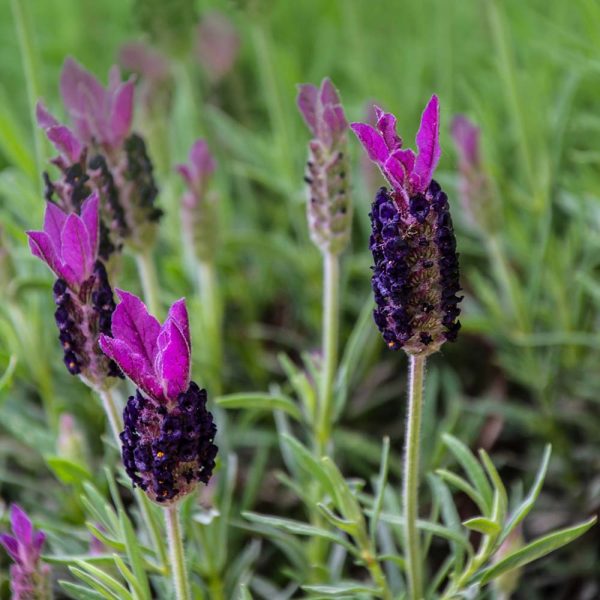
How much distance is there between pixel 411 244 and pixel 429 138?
0.08 metres

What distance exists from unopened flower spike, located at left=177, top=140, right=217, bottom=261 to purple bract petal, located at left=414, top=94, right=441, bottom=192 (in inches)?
22.5

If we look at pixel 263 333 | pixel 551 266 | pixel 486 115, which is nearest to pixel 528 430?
pixel 551 266

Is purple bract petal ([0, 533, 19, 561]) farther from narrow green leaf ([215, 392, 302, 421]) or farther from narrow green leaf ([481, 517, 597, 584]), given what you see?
narrow green leaf ([481, 517, 597, 584])

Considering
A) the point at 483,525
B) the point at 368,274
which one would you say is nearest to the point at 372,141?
the point at 483,525

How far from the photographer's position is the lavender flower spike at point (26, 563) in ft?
2.72

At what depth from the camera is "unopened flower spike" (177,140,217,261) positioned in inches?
48.2

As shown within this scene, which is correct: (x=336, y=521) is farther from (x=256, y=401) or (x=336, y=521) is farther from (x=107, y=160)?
(x=107, y=160)

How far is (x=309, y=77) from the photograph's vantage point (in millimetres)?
2139

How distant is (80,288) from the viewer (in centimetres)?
78

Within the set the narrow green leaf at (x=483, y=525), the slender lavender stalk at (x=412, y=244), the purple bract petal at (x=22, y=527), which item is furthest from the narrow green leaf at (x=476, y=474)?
the purple bract petal at (x=22, y=527)

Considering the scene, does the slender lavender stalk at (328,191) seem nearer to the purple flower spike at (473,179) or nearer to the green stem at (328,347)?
A: the green stem at (328,347)

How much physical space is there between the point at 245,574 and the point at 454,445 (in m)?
0.32

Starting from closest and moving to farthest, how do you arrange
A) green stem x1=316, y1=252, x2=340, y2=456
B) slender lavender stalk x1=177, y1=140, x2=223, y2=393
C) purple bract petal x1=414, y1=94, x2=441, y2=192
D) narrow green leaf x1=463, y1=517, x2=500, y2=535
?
purple bract petal x1=414, y1=94, x2=441, y2=192 < narrow green leaf x1=463, y1=517, x2=500, y2=535 < green stem x1=316, y1=252, x2=340, y2=456 < slender lavender stalk x1=177, y1=140, x2=223, y2=393

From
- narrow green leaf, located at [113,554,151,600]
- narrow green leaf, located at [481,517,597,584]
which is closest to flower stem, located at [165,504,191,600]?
narrow green leaf, located at [113,554,151,600]
